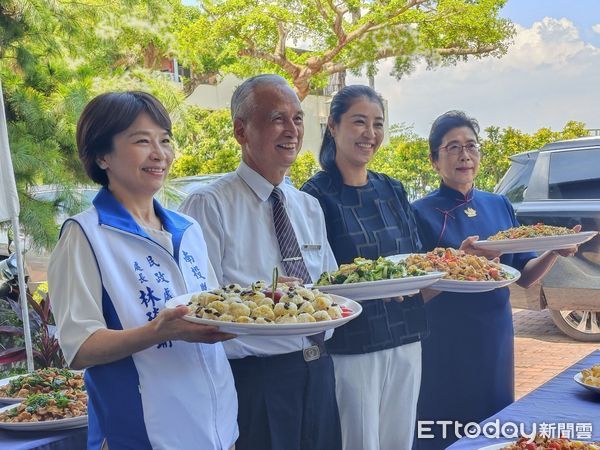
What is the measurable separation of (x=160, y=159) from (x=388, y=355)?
3.15ft

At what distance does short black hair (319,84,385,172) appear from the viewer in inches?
87.8

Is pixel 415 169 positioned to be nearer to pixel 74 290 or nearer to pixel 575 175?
pixel 575 175

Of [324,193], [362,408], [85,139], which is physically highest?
[85,139]

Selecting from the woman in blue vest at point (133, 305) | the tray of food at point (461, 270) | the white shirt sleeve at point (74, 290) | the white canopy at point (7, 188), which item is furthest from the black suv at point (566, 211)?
the white shirt sleeve at point (74, 290)

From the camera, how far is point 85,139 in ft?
4.78

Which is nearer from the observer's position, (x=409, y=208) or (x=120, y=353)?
(x=120, y=353)

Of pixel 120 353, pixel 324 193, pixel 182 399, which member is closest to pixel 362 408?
pixel 324 193

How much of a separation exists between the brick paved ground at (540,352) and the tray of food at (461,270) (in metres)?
2.28

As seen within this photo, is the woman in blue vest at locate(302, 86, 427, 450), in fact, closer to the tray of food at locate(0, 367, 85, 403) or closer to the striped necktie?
the striped necktie

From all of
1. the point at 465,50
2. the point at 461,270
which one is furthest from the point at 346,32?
the point at 461,270

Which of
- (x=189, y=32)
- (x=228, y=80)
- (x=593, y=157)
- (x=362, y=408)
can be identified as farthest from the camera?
(x=228, y=80)

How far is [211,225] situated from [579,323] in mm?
4191

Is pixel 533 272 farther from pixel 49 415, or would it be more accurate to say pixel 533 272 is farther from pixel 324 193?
pixel 49 415

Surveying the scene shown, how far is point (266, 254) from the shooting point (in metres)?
1.82
